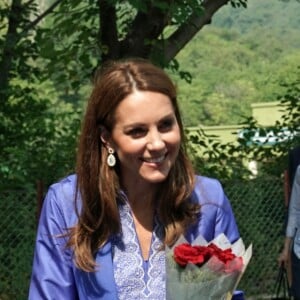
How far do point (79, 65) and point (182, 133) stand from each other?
5782 mm

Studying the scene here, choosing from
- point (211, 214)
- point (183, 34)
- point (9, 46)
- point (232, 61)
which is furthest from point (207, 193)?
point (232, 61)

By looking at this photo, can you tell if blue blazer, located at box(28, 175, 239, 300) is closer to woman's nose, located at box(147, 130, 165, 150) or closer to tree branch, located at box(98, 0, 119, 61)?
woman's nose, located at box(147, 130, 165, 150)

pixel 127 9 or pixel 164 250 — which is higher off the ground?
pixel 127 9

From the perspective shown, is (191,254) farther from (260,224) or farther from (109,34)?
(260,224)

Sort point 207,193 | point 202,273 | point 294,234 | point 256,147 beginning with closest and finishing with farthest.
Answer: point 202,273 → point 207,193 → point 294,234 → point 256,147

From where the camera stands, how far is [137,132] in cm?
231

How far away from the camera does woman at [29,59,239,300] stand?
2326 millimetres

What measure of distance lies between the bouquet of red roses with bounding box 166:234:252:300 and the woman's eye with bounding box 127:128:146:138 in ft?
1.05

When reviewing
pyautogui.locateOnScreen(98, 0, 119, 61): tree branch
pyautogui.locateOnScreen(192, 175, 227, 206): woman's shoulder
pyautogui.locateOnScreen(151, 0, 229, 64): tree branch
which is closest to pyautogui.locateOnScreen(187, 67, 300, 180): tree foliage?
pyautogui.locateOnScreen(151, 0, 229, 64): tree branch

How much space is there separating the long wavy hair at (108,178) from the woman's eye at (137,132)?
0.08 meters

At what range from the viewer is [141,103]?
2.31 meters

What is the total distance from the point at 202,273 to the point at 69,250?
1.38 feet

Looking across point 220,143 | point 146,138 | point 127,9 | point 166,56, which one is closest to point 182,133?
point 146,138

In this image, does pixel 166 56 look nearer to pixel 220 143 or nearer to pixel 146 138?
pixel 220 143
